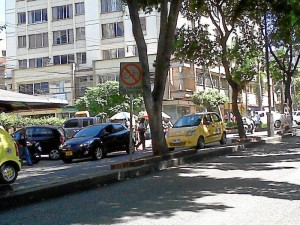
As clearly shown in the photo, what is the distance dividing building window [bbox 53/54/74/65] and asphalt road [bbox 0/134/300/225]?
44641 millimetres

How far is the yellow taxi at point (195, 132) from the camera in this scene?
68.3 ft

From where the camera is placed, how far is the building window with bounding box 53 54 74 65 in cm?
5594

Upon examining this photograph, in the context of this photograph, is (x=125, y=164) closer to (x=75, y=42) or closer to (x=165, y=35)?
(x=165, y=35)

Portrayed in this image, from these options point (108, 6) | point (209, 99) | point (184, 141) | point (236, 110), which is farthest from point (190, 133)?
point (108, 6)

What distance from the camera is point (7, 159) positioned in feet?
36.9

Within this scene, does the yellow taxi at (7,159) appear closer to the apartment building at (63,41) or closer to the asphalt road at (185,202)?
the asphalt road at (185,202)

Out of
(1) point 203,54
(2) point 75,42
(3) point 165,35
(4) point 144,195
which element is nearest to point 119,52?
(2) point 75,42

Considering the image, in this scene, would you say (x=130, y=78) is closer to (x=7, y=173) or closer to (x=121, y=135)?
(x=7, y=173)

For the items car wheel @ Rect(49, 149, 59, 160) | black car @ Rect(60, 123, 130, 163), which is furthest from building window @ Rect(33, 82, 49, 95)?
black car @ Rect(60, 123, 130, 163)

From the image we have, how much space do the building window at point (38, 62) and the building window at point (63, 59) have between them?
3.33 feet

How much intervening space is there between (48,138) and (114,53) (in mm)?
33346

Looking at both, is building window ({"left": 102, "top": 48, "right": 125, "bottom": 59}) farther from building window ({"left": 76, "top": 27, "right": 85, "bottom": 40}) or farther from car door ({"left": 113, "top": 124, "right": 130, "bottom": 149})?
car door ({"left": 113, "top": 124, "right": 130, "bottom": 149})

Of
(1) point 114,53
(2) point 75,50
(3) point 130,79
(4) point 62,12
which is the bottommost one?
(3) point 130,79

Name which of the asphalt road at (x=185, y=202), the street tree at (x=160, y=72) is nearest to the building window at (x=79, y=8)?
the street tree at (x=160, y=72)
